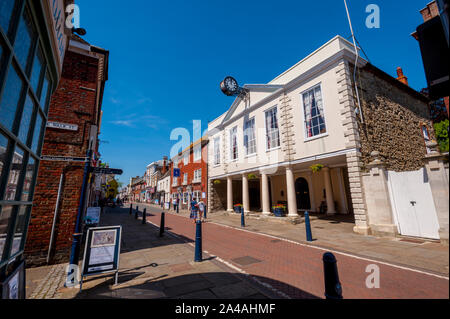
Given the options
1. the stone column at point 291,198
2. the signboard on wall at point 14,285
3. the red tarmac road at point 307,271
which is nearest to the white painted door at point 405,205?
the red tarmac road at point 307,271

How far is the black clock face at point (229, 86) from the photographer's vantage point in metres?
17.1

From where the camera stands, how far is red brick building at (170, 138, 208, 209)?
22827 millimetres

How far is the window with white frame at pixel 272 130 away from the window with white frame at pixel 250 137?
1573 millimetres

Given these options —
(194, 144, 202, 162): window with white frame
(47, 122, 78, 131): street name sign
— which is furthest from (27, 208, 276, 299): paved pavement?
(194, 144, 202, 162): window with white frame

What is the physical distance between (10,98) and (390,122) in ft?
51.4

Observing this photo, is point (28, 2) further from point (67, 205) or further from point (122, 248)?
point (122, 248)

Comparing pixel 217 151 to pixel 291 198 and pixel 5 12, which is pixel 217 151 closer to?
pixel 291 198

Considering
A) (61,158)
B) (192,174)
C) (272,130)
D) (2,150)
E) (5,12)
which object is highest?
(272,130)

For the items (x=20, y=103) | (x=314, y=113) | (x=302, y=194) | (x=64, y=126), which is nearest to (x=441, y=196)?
(x=20, y=103)

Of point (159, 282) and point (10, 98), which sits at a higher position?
point (10, 98)

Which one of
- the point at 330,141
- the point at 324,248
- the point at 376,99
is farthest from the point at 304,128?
the point at 324,248

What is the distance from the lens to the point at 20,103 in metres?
2.33

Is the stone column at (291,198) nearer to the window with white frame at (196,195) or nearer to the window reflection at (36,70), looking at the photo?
the window reflection at (36,70)
